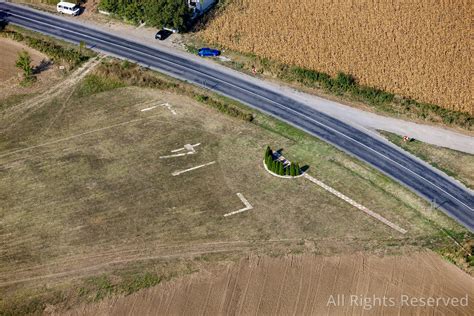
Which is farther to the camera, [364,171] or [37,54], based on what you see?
[37,54]

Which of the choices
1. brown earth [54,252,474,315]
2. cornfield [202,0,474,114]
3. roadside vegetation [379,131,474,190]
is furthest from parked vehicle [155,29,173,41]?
brown earth [54,252,474,315]

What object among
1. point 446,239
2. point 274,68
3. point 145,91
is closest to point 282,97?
point 274,68

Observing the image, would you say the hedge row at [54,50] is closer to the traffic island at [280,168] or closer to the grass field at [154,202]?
the grass field at [154,202]

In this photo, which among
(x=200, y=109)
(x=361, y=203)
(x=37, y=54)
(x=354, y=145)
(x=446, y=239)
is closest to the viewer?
(x=446, y=239)

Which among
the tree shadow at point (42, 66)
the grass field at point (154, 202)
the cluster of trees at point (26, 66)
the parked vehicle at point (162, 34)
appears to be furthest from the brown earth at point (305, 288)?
the parked vehicle at point (162, 34)

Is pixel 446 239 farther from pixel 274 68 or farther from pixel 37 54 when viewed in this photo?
pixel 37 54

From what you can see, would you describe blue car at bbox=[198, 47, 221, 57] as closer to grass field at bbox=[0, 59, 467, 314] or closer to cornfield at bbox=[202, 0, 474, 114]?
cornfield at bbox=[202, 0, 474, 114]

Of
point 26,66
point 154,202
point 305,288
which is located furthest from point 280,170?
point 26,66
